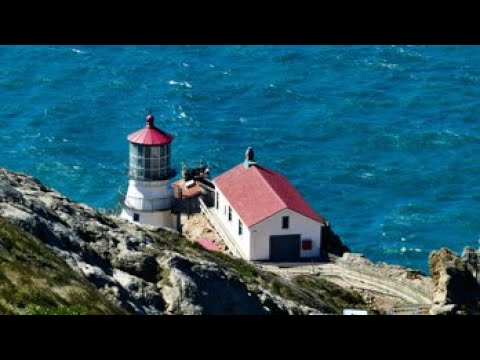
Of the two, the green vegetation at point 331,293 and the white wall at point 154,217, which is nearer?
the green vegetation at point 331,293

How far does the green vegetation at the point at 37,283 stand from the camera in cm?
1859

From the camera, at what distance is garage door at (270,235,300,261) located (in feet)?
175

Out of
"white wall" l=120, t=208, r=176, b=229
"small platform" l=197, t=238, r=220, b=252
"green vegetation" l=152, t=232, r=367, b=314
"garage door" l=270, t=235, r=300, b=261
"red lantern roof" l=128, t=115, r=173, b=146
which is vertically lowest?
"green vegetation" l=152, t=232, r=367, b=314

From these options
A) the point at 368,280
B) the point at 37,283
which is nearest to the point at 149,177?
the point at 368,280

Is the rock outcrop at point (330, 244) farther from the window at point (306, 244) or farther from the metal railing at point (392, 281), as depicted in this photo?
the metal railing at point (392, 281)

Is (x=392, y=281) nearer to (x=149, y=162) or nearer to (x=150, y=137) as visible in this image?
(x=149, y=162)

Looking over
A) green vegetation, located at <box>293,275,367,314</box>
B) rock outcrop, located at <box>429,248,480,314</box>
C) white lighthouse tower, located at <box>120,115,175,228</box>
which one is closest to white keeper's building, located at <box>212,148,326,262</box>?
white lighthouse tower, located at <box>120,115,175,228</box>

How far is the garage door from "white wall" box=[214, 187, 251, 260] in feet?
3.95

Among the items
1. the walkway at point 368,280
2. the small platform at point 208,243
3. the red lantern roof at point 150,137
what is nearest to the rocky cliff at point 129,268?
the walkway at point 368,280

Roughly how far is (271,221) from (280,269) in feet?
12.1

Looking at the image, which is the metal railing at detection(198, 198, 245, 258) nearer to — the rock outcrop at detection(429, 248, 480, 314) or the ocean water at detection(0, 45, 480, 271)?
the rock outcrop at detection(429, 248, 480, 314)

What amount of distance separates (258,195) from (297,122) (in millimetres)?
45035

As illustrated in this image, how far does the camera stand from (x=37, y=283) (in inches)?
816

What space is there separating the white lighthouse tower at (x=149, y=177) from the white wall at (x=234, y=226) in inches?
104
